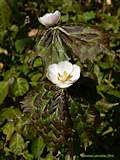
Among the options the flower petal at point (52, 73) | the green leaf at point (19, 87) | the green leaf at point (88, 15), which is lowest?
the green leaf at point (19, 87)

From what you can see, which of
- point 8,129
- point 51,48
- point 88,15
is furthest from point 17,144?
point 88,15

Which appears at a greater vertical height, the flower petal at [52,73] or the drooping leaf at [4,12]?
the drooping leaf at [4,12]

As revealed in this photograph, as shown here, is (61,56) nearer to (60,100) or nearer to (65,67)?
(65,67)

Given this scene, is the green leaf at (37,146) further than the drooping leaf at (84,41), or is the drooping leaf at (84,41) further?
the green leaf at (37,146)

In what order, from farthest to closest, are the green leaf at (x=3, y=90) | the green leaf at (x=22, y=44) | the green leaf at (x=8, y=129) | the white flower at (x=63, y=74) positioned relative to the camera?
the green leaf at (x=22, y=44) < the green leaf at (x=3, y=90) < the green leaf at (x=8, y=129) < the white flower at (x=63, y=74)

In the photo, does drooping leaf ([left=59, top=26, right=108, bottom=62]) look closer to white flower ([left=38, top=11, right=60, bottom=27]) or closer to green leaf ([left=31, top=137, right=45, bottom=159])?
white flower ([left=38, top=11, right=60, bottom=27])

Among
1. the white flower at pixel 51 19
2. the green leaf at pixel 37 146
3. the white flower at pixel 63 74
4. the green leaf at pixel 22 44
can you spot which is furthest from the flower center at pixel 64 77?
the green leaf at pixel 22 44

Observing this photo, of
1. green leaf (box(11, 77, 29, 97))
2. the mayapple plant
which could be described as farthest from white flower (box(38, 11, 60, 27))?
green leaf (box(11, 77, 29, 97))

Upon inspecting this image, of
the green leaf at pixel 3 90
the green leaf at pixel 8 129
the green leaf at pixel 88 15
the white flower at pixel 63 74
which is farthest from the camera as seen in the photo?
the green leaf at pixel 88 15

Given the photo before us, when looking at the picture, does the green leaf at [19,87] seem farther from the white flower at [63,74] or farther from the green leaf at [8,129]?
the white flower at [63,74]
